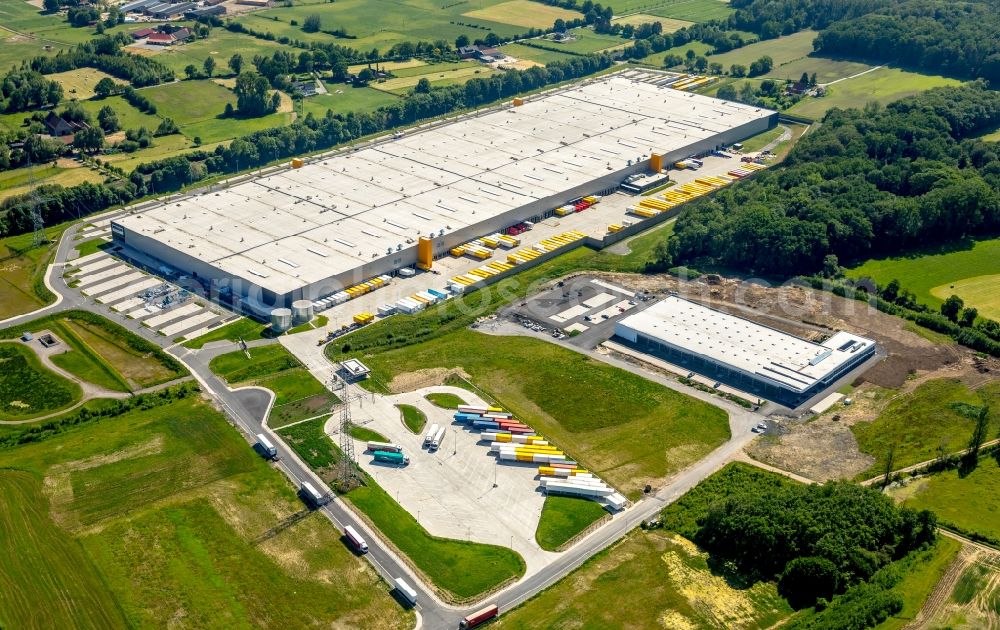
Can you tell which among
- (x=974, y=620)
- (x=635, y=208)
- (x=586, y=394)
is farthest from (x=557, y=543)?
(x=635, y=208)

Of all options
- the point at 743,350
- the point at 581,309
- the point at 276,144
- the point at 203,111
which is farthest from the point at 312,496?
the point at 203,111

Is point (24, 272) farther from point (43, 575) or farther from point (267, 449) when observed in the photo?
point (43, 575)

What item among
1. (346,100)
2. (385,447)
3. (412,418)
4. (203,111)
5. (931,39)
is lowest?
(412,418)

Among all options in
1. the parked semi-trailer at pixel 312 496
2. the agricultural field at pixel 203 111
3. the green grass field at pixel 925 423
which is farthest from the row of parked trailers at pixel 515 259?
the agricultural field at pixel 203 111

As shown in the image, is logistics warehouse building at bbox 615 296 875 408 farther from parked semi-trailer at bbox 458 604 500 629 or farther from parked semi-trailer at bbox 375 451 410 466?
parked semi-trailer at bbox 458 604 500 629

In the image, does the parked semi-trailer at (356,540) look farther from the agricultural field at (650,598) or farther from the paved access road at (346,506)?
the agricultural field at (650,598)
